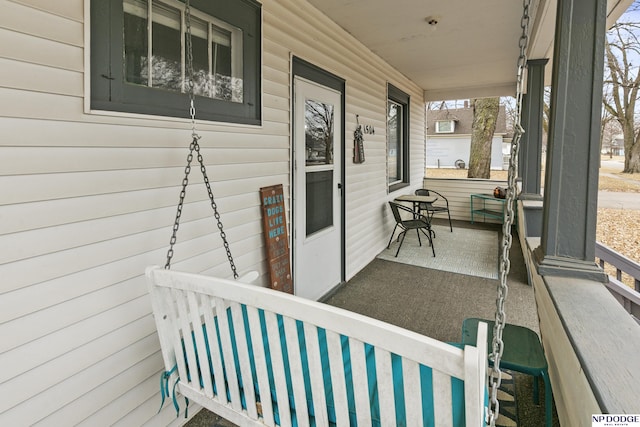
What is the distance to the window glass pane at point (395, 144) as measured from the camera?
232 inches

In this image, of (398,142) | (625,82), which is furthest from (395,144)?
(625,82)

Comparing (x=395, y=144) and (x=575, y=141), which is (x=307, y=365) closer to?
(x=575, y=141)

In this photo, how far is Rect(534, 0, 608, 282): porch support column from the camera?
1.61 meters

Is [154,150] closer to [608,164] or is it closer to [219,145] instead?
[219,145]

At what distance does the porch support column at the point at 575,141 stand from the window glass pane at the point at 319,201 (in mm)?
1952

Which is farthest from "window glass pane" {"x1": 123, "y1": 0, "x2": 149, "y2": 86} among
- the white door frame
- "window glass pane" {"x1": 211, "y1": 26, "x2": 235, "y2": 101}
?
the white door frame

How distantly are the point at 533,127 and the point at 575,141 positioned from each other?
3.61m

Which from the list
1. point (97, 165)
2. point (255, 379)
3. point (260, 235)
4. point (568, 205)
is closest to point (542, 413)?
point (568, 205)

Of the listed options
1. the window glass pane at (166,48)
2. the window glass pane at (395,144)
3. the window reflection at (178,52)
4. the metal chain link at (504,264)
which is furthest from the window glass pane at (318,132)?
the window glass pane at (395,144)

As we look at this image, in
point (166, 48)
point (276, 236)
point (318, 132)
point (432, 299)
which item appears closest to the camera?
point (166, 48)

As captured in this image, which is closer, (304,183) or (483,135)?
(304,183)

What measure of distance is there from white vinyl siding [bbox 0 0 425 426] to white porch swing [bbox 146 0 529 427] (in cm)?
28

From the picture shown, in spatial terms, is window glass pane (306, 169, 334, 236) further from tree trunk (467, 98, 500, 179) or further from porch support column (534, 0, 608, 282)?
tree trunk (467, 98, 500, 179)

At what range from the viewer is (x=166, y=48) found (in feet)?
5.95
